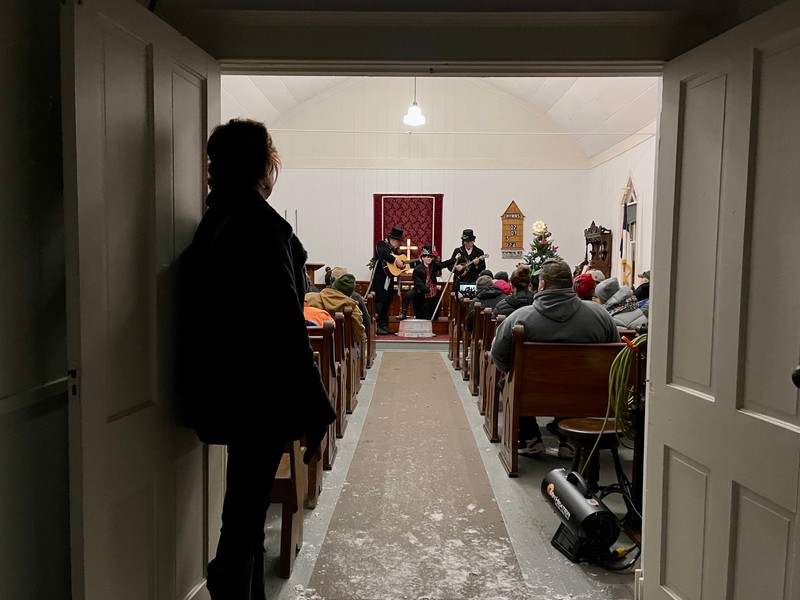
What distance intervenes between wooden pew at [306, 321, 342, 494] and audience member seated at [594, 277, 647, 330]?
198 centimetres

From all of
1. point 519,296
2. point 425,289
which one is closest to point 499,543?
point 519,296

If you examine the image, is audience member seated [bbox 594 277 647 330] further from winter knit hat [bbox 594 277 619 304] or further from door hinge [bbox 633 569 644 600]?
door hinge [bbox 633 569 644 600]

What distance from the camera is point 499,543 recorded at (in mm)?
2342

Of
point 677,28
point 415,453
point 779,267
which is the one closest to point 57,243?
point 779,267

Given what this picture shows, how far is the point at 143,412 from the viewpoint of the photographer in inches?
56.9

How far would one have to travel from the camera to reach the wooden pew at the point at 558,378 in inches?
115

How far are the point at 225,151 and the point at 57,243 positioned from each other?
447 millimetres

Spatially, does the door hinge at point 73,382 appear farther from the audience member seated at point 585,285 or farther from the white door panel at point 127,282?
the audience member seated at point 585,285

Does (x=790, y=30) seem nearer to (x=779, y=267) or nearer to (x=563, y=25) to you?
(x=779, y=267)

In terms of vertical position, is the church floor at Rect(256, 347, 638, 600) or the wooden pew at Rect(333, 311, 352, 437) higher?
the wooden pew at Rect(333, 311, 352, 437)

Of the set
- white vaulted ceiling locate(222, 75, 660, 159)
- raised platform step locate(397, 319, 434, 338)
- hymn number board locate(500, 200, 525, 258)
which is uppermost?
white vaulted ceiling locate(222, 75, 660, 159)

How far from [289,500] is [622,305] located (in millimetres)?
3063

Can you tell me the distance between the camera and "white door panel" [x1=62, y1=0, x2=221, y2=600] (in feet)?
4.00

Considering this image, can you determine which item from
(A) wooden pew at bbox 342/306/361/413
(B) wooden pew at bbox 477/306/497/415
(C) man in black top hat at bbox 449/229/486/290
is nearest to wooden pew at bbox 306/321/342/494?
(A) wooden pew at bbox 342/306/361/413
